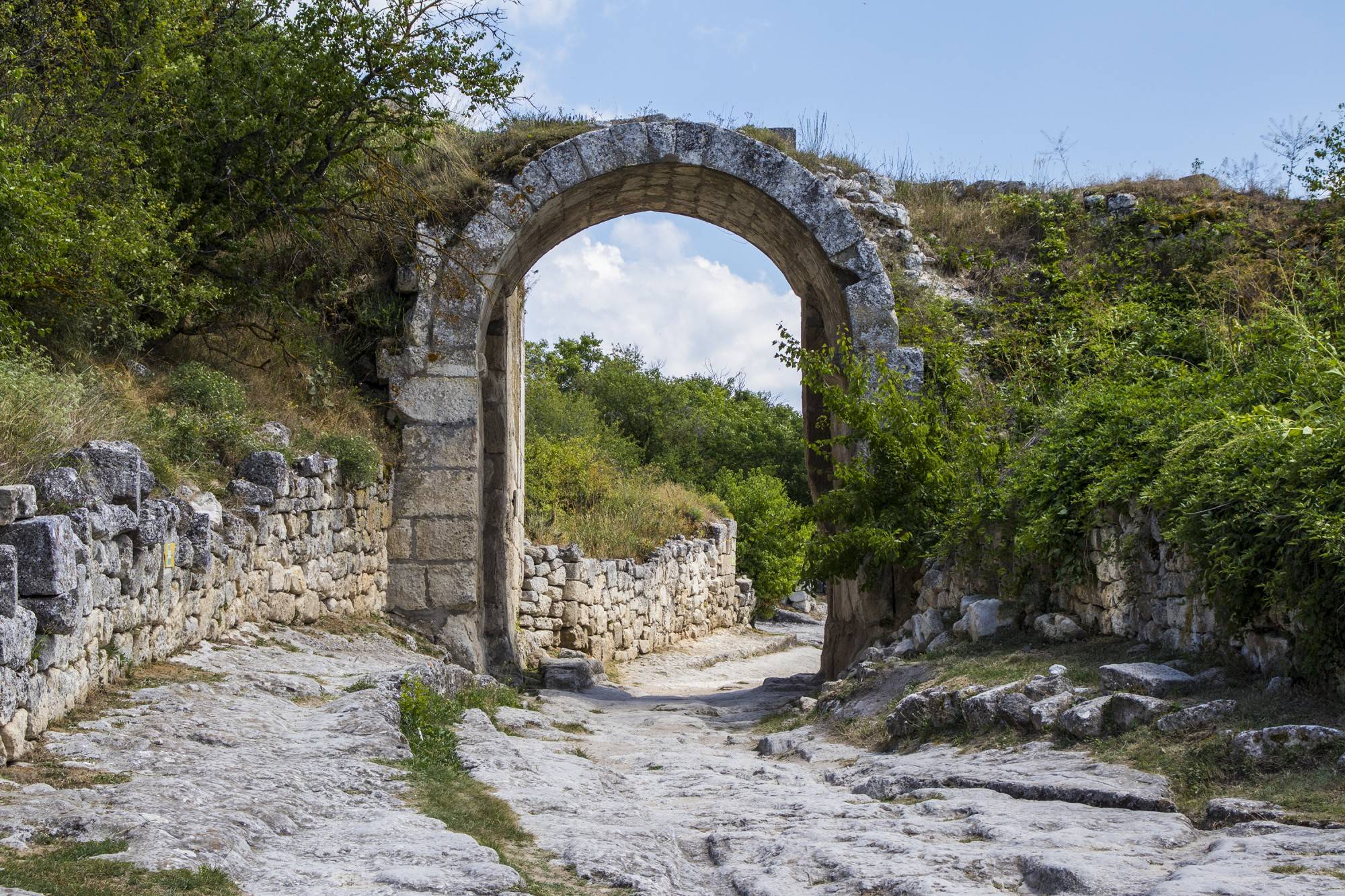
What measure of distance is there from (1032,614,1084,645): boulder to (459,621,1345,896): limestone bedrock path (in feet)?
4.87

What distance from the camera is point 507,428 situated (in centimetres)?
1177

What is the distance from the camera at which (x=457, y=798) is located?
457cm

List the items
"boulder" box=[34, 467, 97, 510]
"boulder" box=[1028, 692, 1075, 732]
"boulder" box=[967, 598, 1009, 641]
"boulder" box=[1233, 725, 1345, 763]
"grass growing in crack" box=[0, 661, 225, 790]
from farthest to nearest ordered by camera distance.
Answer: "boulder" box=[967, 598, 1009, 641]
"boulder" box=[1028, 692, 1075, 732]
"boulder" box=[34, 467, 97, 510]
"boulder" box=[1233, 725, 1345, 763]
"grass growing in crack" box=[0, 661, 225, 790]

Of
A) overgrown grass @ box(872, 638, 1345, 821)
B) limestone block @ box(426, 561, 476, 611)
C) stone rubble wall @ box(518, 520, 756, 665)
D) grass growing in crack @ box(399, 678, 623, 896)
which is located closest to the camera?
grass growing in crack @ box(399, 678, 623, 896)

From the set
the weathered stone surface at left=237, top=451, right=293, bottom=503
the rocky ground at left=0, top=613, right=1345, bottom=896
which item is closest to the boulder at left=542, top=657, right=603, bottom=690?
the weathered stone surface at left=237, top=451, right=293, bottom=503

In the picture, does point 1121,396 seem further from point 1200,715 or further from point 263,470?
point 263,470

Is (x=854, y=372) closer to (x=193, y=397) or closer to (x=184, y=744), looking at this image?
(x=193, y=397)

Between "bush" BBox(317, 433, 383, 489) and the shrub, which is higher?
the shrub

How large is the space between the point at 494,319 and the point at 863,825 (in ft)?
27.6

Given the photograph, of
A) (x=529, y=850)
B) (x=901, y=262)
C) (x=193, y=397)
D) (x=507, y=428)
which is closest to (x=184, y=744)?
(x=529, y=850)

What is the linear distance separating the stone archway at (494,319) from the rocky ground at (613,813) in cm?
345

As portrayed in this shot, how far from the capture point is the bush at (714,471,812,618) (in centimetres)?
2386

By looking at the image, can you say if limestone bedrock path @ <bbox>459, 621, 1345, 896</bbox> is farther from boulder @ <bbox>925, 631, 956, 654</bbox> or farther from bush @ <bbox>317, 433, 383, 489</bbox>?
bush @ <bbox>317, 433, 383, 489</bbox>

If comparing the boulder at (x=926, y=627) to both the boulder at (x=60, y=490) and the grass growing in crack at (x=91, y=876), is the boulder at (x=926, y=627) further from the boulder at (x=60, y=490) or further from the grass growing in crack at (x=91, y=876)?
the grass growing in crack at (x=91, y=876)
